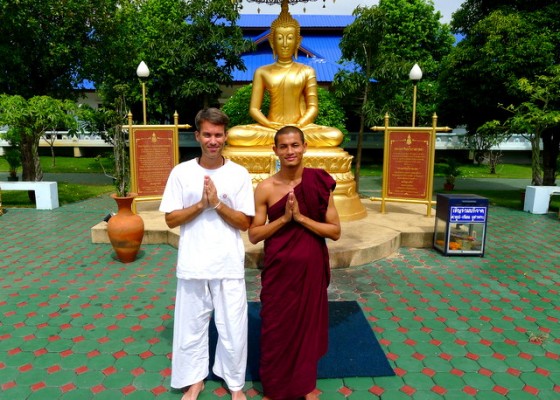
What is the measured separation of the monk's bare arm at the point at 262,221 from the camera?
Result: 3025mm

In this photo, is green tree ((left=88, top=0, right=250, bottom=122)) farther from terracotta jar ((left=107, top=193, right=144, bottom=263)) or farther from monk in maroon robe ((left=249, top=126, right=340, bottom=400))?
monk in maroon robe ((left=249, top=126, right=340, bottom=400))

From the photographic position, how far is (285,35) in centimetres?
849

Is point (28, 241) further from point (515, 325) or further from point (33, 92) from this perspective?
point (515, 325)

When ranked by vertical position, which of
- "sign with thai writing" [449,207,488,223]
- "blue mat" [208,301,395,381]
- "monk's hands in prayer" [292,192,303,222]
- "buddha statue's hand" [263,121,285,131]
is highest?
"buddha statue's hand" [263,121,285,131]

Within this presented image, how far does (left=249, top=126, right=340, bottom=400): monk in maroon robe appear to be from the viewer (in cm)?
306

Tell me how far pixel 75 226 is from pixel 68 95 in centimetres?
574

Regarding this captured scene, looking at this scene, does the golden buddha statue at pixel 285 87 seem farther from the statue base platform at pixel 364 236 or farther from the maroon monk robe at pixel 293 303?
the maroon monk robe at pixel 293 303

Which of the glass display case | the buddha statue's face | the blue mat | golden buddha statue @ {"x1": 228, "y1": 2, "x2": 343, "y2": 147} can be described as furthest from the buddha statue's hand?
the blue mat

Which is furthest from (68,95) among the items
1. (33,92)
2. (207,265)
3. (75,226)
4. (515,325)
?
(515,325)

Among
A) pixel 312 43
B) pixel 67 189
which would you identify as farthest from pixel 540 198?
pixel 312 43

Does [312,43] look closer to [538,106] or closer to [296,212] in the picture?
[538,106]

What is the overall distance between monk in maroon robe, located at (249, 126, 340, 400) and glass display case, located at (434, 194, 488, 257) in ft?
13.1

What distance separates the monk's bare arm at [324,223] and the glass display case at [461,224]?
390cm

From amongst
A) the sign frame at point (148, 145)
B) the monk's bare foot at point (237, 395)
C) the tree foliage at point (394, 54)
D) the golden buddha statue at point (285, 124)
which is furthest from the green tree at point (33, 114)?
the tree foliage at point (394, 54)
